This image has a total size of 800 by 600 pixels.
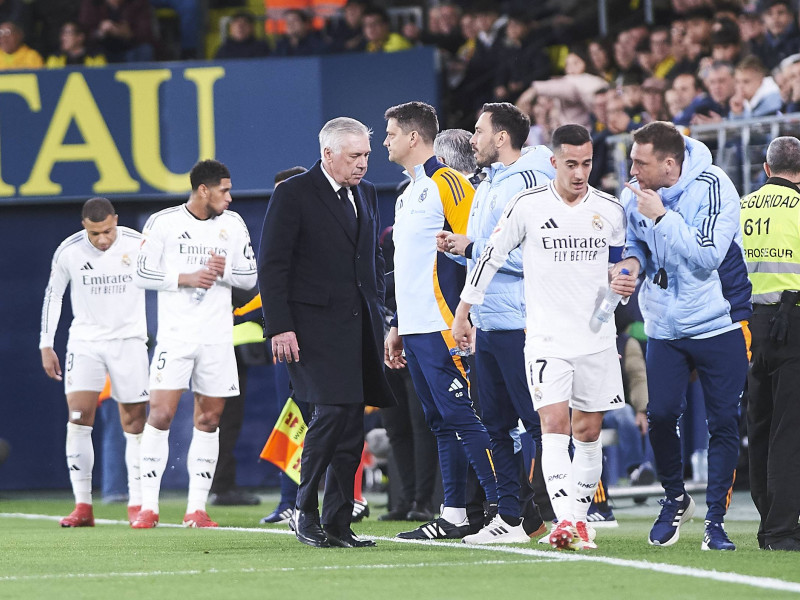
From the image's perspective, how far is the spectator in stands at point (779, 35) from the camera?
525 inches

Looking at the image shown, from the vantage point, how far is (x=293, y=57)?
1438 cm

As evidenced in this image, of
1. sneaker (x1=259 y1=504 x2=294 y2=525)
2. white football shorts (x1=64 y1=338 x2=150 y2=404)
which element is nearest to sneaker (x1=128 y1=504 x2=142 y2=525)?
white football shorts (x1=64 y1=338 x2=150 y2=404)

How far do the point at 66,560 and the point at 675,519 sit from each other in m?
3.08

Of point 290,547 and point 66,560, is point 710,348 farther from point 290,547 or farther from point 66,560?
point 66,560

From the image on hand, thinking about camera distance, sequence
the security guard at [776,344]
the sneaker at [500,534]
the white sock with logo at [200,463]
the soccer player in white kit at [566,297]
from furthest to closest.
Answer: the white sock with logo at [200,463] < the sneaker at [500,534] < the security guard at [776,344] < the soccer player in white kit at [566,297]

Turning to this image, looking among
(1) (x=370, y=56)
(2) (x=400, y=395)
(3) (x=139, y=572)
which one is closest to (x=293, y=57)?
(1) (x=370, y=56)

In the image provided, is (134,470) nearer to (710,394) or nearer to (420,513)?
(420,513)

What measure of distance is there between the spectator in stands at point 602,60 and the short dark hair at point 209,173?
6.47 meters

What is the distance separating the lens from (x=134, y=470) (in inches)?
398

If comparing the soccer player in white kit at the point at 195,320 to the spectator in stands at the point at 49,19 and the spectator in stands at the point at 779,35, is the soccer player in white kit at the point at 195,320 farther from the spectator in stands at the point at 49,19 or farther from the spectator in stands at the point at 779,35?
the spectator in stands at the point at 49,19

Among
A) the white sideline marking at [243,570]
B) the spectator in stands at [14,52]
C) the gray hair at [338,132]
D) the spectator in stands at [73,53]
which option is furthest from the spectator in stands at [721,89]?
the spectator in stands at [14,52]

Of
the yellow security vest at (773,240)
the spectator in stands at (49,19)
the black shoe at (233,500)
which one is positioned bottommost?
the black shoe at (233,500)

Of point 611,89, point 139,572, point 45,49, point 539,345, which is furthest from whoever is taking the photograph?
point 45,49

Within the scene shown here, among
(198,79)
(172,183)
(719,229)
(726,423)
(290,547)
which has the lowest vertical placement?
(290,547)
